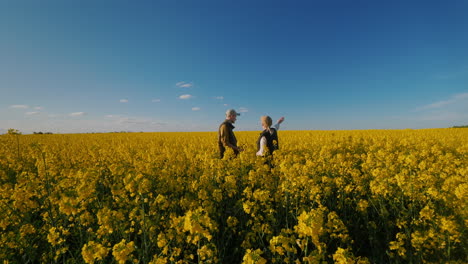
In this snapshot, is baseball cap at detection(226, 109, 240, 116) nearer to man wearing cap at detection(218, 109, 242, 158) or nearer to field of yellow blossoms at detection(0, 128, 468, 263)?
man wearing cap at detection(218, 109, 242, 158)

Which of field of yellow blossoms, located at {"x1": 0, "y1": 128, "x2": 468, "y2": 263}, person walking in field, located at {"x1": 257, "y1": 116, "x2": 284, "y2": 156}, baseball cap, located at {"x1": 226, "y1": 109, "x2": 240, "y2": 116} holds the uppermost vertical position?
baseball cap, located at {"x1": 226, "y1": 109, "x2": 240, "y2": 116}

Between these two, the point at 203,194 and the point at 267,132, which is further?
the point at 267,132

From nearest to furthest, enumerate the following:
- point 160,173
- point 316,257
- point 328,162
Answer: point 316,257, point 160,173, point 328,162

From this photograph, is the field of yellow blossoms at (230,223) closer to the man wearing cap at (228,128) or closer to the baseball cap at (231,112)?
the man wearing cap at (228,128)

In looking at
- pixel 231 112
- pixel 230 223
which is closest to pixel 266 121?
pixel 231 112

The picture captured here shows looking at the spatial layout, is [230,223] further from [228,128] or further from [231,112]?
[231,112]

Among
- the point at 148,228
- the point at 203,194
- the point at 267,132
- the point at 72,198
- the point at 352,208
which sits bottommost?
the point at 352,208

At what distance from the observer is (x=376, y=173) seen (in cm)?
434

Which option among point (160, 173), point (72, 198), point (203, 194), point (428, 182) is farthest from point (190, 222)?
point (428, 182)

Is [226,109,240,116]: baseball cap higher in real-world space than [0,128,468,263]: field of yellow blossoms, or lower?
higher

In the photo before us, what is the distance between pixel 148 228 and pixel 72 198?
0.99 metres

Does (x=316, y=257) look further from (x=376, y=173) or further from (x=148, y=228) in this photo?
(x=376, y=173)

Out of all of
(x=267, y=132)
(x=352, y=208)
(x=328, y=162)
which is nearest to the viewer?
(x=352, y=208)

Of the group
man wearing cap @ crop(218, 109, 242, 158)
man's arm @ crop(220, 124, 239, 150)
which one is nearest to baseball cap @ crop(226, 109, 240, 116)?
man wearing cap @ crop(218, 109, 242, 158)
